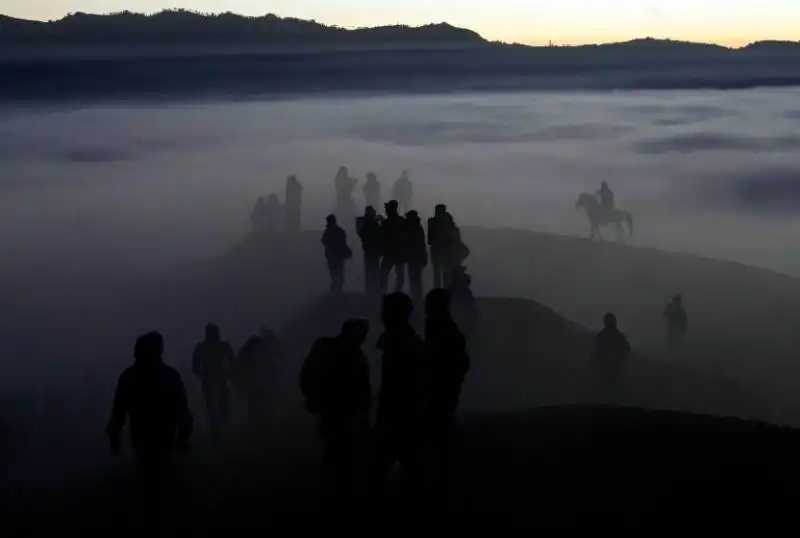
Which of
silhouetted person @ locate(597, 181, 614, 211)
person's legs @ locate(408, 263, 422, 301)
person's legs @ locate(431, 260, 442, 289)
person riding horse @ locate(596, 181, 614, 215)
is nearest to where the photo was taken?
person's legs @ locate(408, 263, 422, 301)

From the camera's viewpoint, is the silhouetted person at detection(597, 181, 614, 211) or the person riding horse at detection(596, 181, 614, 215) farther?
the person riding horse at detection(596, 181, 614, 215)

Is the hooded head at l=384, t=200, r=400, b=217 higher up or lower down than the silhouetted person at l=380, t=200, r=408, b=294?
higher up

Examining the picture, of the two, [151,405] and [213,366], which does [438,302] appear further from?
[213,366]

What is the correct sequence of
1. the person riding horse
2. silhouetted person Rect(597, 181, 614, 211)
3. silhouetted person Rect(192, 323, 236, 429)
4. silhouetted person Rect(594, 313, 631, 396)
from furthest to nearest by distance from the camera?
the person riding horse
silhouetted person Rect(597, 181, 614, 211)
silhouetted person Rect(594, 313, 631, 396)
silhouetted person Rect(192, 323, 236, 429)

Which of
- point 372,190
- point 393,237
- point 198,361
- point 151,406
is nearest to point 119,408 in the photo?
point 151,406

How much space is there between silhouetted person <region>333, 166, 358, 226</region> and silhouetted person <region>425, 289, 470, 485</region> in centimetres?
1740

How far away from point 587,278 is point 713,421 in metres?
11.7

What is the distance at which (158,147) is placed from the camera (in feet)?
298

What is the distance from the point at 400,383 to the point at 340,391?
1.92 feet

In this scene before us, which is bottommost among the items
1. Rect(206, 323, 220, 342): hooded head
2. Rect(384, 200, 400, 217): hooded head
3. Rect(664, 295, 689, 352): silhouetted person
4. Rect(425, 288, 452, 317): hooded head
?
Rect(664, 295, 689, 352): silhouetted person

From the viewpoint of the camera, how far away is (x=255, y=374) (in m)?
11.0

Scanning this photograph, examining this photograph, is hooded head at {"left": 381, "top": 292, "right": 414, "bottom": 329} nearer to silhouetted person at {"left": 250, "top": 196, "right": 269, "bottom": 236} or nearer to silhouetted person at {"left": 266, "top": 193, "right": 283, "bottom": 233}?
silhouetted person at {"left": 250, "top": 196, "right": 269, "bottom": 236}

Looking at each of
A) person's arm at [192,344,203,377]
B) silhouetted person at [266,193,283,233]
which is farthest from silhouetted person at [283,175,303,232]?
person's arm at [192,344,203,377]

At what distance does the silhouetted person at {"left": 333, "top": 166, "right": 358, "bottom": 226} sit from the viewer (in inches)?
960
